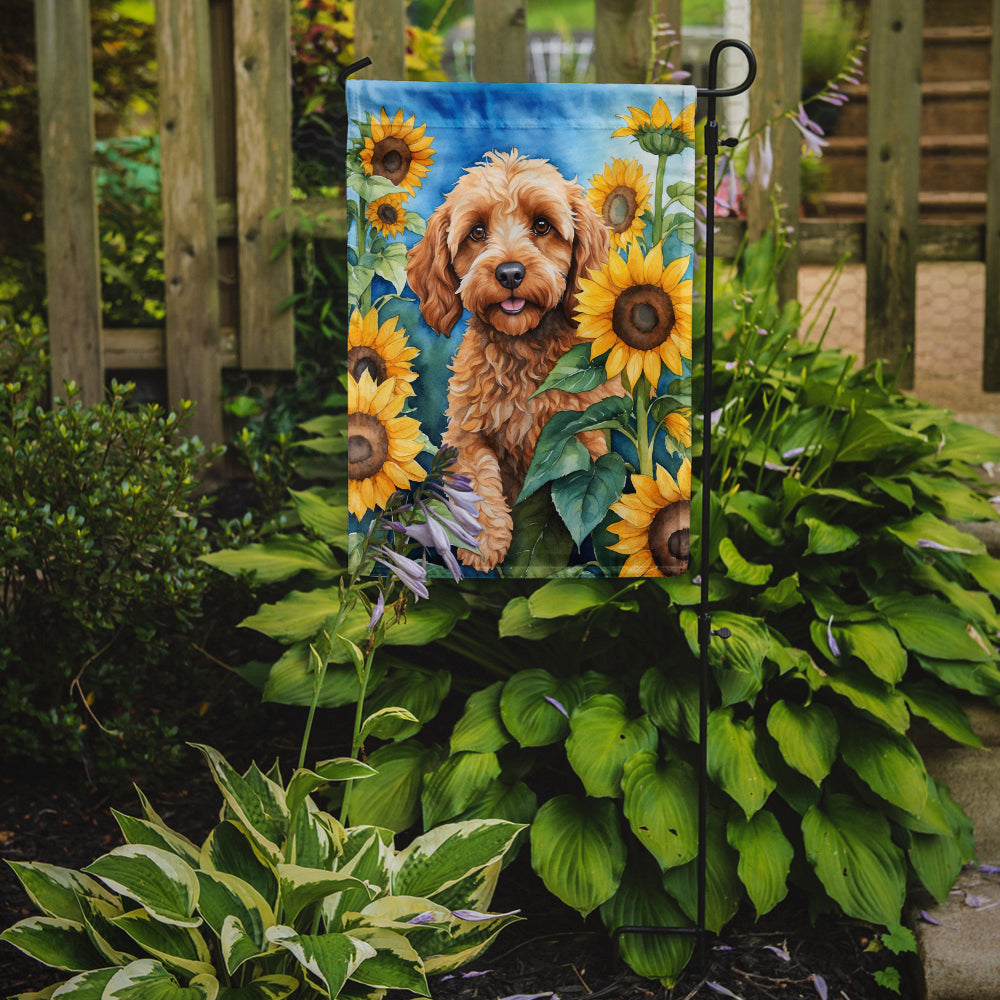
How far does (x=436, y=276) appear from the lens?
176 cm

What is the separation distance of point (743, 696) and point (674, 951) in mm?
471

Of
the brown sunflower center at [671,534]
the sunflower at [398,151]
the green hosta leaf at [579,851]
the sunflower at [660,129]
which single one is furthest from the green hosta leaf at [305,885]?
the sunflower at [660,129]

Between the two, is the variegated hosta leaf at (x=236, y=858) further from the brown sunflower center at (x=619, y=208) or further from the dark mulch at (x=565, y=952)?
the brown sunflower center at (x=619, y=208)

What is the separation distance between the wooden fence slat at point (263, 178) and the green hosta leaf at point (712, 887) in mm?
2048

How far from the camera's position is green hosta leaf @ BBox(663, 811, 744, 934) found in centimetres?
181

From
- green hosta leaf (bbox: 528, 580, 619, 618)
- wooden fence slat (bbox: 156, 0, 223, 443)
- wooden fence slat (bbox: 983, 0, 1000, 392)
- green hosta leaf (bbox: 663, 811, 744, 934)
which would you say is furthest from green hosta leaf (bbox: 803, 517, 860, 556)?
wooden fence slat (bbox: 156, 0, 223, 443)

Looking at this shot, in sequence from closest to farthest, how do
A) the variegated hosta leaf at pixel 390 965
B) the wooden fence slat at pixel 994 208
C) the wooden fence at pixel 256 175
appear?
the variegated hosta leaf at pixel 390 965, the wooden fence at pixel 256 175, the wooden fence slat at pixel 994 208

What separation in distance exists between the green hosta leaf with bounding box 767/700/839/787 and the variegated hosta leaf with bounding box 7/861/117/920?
1.19 metres

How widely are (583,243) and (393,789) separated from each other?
109 cm

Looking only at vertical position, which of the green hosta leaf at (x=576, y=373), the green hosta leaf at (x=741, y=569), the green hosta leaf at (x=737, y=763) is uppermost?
the green hosta leaf at (x=576, y=373)

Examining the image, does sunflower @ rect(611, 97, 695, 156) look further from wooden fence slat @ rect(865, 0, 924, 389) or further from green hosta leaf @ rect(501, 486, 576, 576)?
wooden fence slat @ rect(865, 0, 924, 389)

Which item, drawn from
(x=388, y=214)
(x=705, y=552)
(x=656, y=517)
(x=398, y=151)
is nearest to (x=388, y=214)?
(x=388, y=214)

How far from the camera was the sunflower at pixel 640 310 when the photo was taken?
1758 mm

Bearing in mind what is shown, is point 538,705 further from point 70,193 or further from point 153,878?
point 70,193
